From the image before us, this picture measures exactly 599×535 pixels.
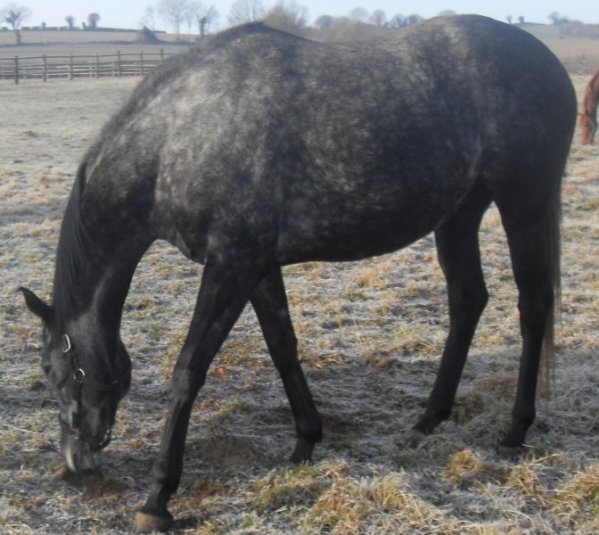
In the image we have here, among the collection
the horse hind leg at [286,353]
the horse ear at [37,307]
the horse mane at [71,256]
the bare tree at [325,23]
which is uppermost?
the bare tree at [325,23]

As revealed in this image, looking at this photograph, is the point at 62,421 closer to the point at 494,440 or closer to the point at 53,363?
the point at 53,363

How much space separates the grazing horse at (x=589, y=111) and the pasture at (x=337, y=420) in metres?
7.55

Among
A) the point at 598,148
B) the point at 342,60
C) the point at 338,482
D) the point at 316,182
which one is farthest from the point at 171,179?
the point at 598,148

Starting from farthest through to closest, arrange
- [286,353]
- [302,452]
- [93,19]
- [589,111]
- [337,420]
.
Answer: [93,19]
[589,111]
[337,420]
[286,353]
[302,452]

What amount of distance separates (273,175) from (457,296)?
1468mm

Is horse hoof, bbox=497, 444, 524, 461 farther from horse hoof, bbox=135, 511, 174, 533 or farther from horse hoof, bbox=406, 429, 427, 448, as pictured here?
horse hoof, bbox=135, 511, 174, 533

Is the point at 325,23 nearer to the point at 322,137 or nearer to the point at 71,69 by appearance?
the point at 322,137

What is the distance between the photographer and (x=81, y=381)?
3.52 m

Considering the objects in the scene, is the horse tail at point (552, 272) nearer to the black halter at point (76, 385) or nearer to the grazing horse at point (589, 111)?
the black halter at point (76, 385)

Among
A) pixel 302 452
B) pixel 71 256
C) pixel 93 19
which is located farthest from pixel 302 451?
pixel 93 19

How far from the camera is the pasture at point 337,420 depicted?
3369 millimetres

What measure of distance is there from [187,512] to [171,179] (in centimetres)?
140

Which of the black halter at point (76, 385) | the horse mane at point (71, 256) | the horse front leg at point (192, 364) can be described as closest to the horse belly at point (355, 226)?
the horse front leg at point (192, 364)

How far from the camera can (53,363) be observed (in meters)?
3.58
